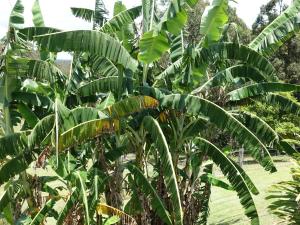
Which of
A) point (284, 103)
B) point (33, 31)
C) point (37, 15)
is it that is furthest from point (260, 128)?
point (37, 15)

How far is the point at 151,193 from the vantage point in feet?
22.3

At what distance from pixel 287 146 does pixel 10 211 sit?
4.93m

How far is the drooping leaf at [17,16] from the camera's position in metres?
7.02

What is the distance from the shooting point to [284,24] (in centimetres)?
767

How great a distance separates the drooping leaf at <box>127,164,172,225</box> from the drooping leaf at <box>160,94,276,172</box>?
1086mm

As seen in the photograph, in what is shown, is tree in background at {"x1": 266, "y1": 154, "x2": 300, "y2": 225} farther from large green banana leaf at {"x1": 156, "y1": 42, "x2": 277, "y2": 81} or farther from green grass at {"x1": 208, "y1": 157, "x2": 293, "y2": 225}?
large green banana leaf at {"x1": 156, "y1": 42, "x2": 277, "y2": 81}

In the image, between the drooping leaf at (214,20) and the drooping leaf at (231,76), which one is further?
the drooping leaf at (231,76)

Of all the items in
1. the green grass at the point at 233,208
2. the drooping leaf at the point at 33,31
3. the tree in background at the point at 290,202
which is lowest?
the green grass at the point at 233,208

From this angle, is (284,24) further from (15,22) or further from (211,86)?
(15,22)

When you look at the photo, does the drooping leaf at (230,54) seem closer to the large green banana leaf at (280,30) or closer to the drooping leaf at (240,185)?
the large green banana leaf at (280,30)

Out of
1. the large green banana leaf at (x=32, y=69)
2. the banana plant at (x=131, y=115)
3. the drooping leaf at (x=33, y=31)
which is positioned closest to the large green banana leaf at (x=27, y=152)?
the banana plant at (x=131, y=115)

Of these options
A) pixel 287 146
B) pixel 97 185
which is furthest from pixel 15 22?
pixel 287 146

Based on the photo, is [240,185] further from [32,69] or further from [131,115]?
[32,69]

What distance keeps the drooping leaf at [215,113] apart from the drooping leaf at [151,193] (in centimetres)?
109
